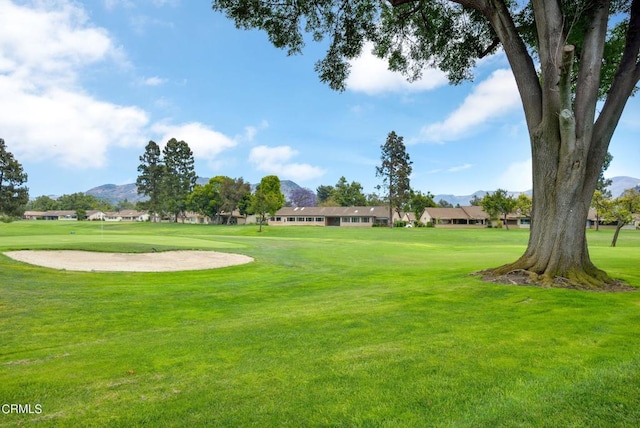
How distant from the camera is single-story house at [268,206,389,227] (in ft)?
267

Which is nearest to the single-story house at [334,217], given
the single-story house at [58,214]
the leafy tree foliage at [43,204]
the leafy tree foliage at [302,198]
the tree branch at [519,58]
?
the tree branch at [519,58]

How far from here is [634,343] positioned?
14.9 feet

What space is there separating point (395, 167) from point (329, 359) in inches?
2913

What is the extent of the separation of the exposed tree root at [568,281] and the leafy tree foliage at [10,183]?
62.5m

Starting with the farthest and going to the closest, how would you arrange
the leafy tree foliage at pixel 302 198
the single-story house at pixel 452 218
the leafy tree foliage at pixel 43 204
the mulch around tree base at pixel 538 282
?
the leafy tree foliage at pixel 302 198 < the leafy tree foliage at pixel 43 204 < the single-story house at pixel 452 218 < the mulch around tree base at pixel 538 282

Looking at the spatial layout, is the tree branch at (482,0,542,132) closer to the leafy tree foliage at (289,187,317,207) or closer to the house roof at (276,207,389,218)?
the house roof at (276,207,389,218)

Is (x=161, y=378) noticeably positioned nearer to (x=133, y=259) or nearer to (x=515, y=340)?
(x=515, y=340)

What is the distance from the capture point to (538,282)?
28.5 ft

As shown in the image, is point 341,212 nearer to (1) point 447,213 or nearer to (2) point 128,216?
(1) point 447,213

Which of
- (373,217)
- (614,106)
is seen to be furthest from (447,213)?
(614,106)

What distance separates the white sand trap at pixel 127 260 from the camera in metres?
13.3

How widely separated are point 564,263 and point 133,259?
50.8 feet

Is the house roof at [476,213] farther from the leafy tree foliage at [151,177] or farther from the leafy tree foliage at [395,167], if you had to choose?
the leafy tree foliage at [151,177]

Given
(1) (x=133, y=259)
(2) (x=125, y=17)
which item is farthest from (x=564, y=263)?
(2) (x=125, y=17)
